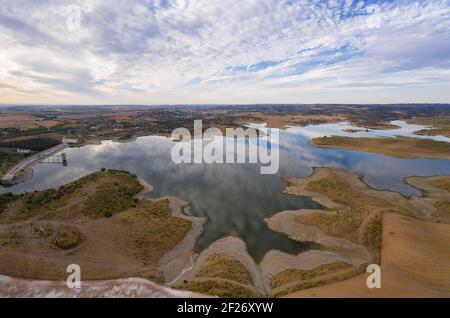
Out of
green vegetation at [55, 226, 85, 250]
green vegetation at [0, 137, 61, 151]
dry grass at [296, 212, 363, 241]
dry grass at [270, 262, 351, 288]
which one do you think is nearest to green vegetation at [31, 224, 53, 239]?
green vegetation at [55, 226, 85, 250]

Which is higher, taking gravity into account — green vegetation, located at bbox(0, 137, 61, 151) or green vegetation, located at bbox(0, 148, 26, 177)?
green vegetation, located at bbox(0, 137, 61, 151)

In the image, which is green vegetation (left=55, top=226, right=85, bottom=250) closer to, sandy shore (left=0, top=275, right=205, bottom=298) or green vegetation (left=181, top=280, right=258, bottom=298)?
sandy shore (left=0, top=275, right=205, bottom=298)

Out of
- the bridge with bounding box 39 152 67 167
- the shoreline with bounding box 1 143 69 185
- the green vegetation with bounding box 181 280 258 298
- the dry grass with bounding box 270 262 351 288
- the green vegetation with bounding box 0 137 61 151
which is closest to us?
the green vegetation with bounding box 181 280 258 298

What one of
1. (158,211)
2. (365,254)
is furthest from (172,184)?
(365,254)

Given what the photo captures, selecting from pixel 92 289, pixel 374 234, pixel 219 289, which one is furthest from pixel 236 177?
pixel 92 289
